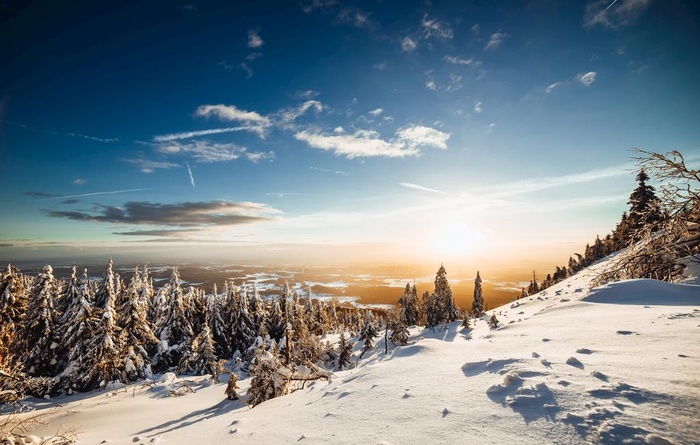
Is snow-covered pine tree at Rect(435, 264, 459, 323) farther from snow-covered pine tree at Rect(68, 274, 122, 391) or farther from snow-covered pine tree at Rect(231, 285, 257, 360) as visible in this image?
snow-covered pine tree at Rect(68, 274, 122, 391)

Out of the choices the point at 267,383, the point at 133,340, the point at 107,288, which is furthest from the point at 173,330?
the point at 267,383

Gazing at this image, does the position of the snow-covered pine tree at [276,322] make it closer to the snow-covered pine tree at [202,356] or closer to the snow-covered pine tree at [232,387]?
the snow-covered pine tree at [202,356]

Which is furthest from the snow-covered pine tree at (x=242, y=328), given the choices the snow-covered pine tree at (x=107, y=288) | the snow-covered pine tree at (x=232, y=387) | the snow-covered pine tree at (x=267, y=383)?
the snow-covered pine tree at (x=267, y=383)

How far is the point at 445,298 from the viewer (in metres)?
49.9

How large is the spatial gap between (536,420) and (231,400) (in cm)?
1499

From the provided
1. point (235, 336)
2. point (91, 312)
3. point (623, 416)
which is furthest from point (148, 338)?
point (623, 416)

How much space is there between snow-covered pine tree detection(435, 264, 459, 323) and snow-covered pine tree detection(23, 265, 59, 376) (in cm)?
4951

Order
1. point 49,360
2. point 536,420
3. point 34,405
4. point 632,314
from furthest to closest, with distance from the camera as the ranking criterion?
1. point 49,360
2. point 34,405
3. point 632,314
4. point 536,420

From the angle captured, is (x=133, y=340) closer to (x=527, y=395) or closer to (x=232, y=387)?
(x=232, y=387)

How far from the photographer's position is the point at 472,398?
4.68m

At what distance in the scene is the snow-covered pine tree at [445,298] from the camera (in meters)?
49.1

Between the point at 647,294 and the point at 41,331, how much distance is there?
144 ft

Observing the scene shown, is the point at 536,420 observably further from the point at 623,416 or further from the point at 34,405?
the point at 34,405

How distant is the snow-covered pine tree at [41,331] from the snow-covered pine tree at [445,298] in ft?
162
